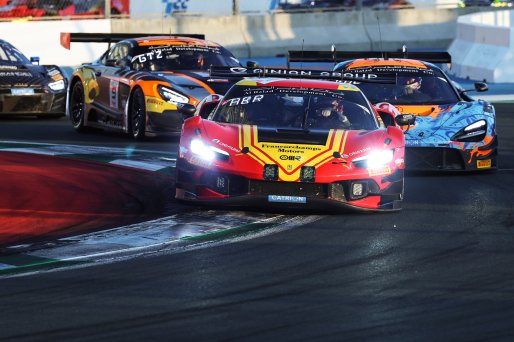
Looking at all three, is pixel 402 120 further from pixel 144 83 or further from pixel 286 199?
pixel 144 83

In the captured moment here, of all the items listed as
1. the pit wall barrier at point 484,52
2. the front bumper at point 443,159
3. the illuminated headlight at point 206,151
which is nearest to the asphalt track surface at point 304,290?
the illuminated headlight at point 206,151

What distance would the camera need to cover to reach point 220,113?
12.7 meters

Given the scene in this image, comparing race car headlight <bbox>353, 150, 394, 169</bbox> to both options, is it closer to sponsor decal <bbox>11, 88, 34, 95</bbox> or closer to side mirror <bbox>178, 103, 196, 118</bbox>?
side mirror <bbox>178, 103, 196, 118</bbox>

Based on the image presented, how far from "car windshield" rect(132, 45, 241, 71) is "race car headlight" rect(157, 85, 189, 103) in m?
0.92

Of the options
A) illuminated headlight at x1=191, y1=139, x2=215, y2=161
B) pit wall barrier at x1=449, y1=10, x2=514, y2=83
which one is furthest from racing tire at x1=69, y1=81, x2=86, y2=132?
pit wall barrier at x1=449, y1=10, x2=514, y2=83

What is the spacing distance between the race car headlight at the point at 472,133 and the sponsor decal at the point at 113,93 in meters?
5.26

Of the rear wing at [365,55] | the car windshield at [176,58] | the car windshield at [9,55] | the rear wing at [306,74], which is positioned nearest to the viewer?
the rear wing at [306,74]

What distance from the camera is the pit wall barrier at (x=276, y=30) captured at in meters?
29.9

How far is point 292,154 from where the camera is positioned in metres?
11.5

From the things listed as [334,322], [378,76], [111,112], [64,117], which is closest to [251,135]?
[378,76]

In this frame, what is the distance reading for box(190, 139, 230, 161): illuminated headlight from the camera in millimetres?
11609

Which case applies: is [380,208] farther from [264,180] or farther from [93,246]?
[93,246]

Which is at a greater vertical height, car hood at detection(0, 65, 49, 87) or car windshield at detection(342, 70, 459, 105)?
car windshield at detection(342, 70, 459, 105)

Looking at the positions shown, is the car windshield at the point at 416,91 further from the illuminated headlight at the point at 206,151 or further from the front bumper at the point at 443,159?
the illuminated headlight at the point at 206,151
